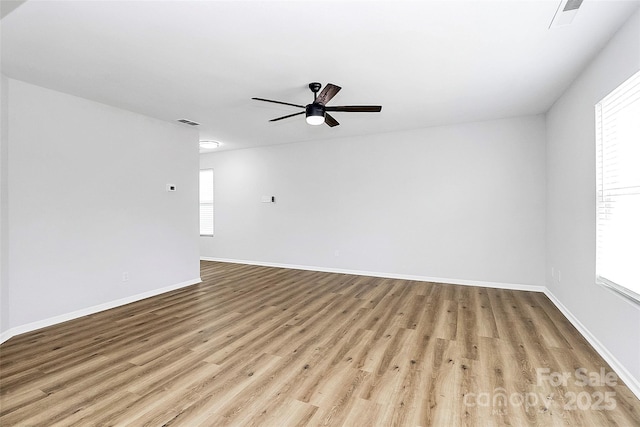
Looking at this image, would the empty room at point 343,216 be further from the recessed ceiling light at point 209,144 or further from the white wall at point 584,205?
the recessed ceiling light at point 209,144

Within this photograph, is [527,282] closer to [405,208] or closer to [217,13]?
[405,208]

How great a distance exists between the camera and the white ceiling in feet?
6.84

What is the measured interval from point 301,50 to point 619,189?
2895 mm

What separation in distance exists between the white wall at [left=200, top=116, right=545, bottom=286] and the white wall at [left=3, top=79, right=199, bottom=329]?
6.71ft

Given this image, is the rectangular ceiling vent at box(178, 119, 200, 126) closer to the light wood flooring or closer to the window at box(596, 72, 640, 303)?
the light wood flooring

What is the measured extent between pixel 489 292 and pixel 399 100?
10.5 feet

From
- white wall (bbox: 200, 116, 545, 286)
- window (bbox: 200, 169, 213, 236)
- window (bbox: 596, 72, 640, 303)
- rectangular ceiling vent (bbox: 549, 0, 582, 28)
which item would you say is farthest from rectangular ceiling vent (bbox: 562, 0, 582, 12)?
window (bbox: 200, 169, 213, 236)

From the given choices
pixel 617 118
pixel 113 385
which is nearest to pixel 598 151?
pixel 617 118

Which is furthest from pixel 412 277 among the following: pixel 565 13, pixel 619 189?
pixel 565 13

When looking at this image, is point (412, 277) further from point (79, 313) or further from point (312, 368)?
point (79, 313)

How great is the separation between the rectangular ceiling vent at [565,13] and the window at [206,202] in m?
6.94

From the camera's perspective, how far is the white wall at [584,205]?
218 centimetres

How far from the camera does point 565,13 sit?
2.11m

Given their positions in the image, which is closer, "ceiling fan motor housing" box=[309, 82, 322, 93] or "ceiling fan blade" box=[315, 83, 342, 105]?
"ceiling fan blade" box=[315, 83, 342, 105]
